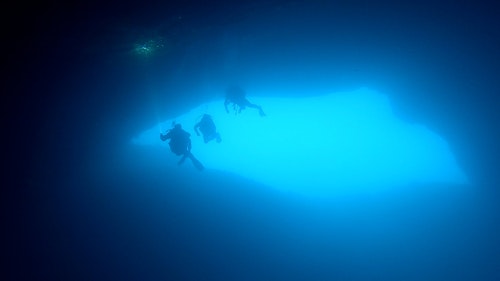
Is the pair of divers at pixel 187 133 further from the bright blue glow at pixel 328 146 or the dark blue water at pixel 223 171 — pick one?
the bright blue glow at pixel 328 146

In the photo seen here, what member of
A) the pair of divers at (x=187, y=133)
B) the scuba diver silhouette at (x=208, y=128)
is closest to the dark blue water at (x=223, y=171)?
the pair of divers at (x=187, y=133)

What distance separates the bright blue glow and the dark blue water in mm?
2680

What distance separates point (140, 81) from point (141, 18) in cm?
557

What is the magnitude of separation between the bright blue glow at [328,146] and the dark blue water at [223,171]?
2680 millimetres

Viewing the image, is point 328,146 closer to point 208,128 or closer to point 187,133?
point 208,128

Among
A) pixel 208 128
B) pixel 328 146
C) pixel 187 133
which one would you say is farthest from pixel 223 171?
pixel 328 146

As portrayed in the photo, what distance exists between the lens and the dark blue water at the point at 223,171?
12.5 metres

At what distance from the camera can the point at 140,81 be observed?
15031 mm

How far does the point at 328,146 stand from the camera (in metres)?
52.2

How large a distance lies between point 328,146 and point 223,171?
114ft

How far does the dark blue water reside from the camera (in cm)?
1248

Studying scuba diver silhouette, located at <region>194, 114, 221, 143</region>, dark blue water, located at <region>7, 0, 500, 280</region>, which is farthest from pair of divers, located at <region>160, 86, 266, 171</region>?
dark blue water, located at <region>7, 0, 500, 280</region>

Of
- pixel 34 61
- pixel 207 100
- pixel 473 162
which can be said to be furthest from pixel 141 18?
pixel 473 162

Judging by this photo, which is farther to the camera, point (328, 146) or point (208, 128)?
point (328, 146)
